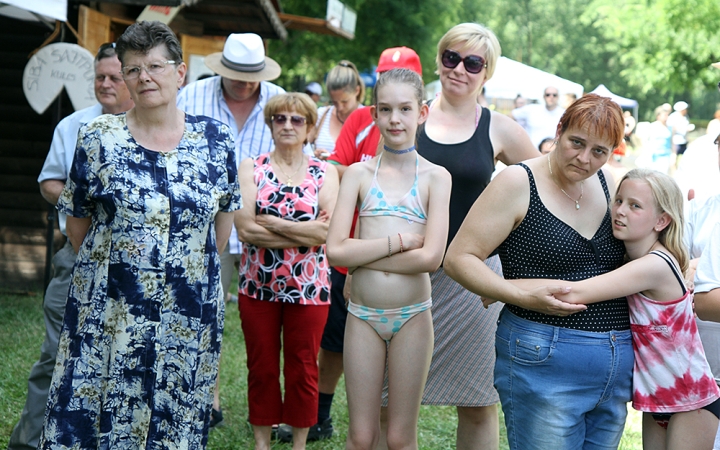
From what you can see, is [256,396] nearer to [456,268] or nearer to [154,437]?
[154,437]

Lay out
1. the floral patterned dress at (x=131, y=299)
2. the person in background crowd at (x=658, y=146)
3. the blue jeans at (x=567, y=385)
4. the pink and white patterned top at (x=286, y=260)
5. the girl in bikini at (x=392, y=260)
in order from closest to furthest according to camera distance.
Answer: the blue jeans at (x=567, y=385)
the floral patterned dress at (x=131, y=299)
the girl in bikini at (x=392, y=260)
the pink and white patterned top at (x=286, y=260)
the person in background crowd at (x=658, y=146)

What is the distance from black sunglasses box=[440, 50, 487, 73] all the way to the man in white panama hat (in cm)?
175

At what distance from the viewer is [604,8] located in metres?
34.3

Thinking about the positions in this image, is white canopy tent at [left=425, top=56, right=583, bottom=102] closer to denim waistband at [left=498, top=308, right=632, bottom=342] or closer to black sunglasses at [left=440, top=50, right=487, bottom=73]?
black sunglasses at [left=440, top=50, right=487, bottom=73]

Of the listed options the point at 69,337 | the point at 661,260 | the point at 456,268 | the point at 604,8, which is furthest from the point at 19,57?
the point at 604,8

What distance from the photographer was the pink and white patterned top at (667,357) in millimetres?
2834

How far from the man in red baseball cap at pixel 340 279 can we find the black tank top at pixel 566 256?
1.72 meters

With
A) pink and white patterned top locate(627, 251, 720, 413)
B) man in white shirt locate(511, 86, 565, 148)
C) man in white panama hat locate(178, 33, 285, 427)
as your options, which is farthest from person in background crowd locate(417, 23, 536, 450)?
man in white shirt locate(511, 86, 565, 148)

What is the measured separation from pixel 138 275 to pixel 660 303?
1.99 meters

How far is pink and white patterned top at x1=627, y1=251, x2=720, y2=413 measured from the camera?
2.83 m

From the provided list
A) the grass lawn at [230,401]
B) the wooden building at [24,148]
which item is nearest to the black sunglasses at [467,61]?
the grass lawn at [230,401]

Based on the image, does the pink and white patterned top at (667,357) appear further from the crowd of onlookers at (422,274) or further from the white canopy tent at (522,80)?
the white canopy tent at (522,80)

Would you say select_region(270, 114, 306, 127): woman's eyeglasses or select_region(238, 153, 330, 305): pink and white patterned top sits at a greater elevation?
select_region(270, 114, 306, 127): woman's eyeglasses

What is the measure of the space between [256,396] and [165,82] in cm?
204
